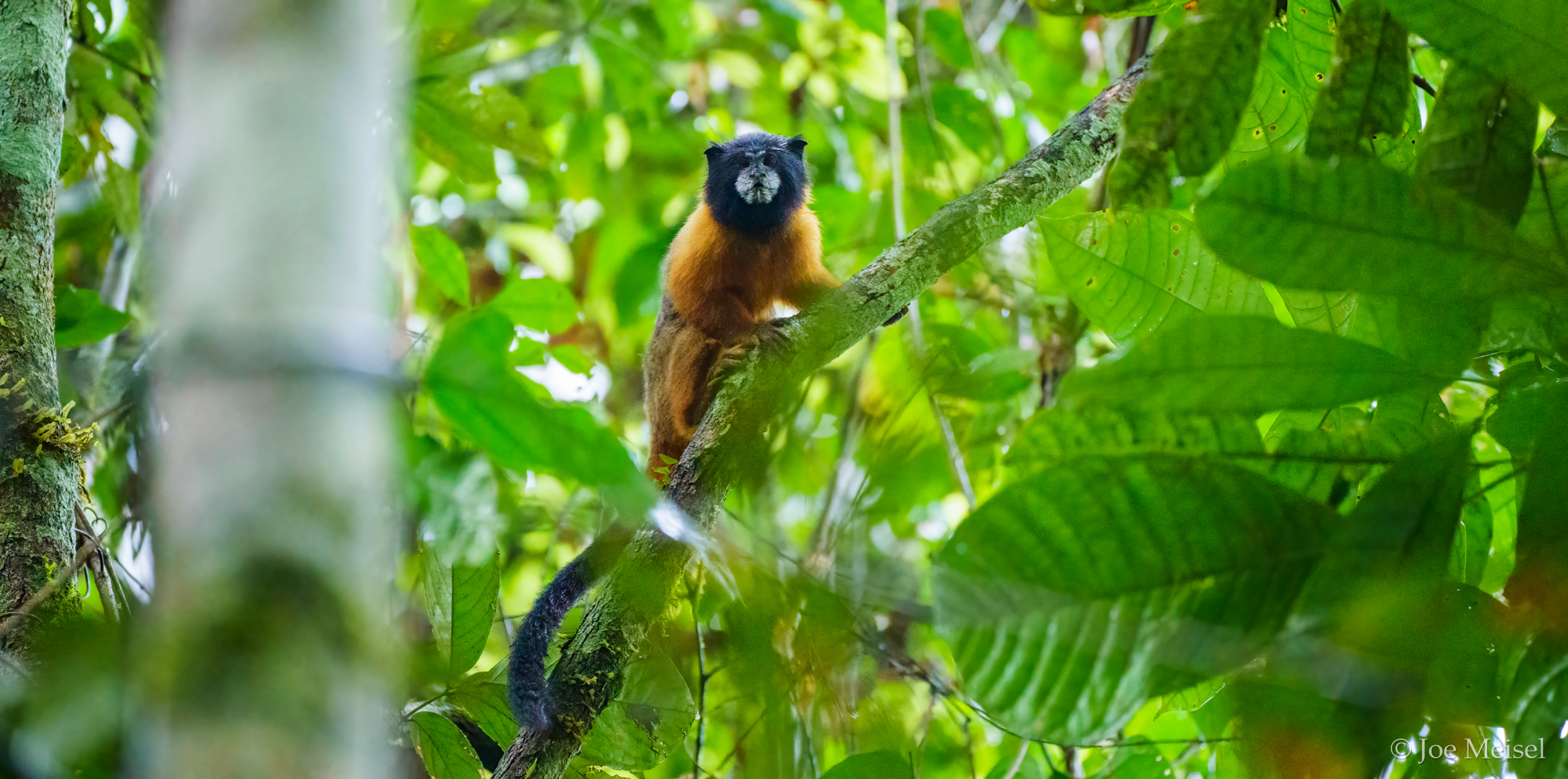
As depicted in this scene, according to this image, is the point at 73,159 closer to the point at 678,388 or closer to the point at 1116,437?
the point at 678,388

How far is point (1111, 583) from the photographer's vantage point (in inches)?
33.5

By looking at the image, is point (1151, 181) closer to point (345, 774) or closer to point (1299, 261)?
point (1299, 261)

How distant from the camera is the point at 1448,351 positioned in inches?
34.5

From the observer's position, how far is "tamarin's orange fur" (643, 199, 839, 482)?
3.19 meters

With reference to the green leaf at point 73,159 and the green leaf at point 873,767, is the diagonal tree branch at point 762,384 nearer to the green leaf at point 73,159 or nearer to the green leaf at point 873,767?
the green leaf at point 873,767

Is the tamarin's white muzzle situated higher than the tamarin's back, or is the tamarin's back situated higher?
the tamarin's white muzzle

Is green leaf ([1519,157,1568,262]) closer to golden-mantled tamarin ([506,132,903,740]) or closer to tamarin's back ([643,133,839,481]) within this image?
golden-mantled tamarin ([506,132,903,740])

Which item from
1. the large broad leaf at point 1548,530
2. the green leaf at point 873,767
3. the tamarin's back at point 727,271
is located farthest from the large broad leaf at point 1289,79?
the tamarin's back at point 727,271

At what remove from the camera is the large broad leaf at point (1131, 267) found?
137cm

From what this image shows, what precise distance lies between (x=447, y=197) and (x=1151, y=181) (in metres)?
4.69

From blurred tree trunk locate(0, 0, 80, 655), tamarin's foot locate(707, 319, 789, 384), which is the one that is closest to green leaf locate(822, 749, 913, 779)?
blurred tree trunk locate(0, 0, 80, 655)

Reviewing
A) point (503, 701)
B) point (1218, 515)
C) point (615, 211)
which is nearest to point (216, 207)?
point (1218, 515)

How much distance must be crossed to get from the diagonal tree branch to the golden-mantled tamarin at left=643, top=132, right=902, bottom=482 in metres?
0.98

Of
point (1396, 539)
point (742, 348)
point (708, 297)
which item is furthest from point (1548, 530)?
point (708, 297)
